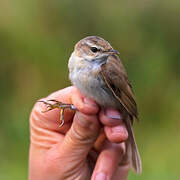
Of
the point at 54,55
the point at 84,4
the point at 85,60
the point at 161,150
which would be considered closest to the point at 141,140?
the point at 161,150

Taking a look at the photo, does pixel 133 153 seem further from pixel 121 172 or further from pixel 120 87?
pixel 120 87

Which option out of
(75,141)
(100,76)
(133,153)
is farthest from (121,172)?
(100,76)

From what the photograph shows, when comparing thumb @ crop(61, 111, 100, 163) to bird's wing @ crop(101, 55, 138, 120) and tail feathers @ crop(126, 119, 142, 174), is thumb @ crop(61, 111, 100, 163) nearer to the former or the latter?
bird's wing @ crop(101, 55, 138, 120)

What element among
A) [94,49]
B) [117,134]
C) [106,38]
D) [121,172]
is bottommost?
[121,172]

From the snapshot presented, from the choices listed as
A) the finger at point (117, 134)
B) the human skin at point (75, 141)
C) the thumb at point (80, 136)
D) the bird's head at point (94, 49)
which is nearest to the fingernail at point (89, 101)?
the human skin at point (75, 141)

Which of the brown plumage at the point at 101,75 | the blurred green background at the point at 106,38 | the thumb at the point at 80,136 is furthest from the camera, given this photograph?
the blurred green background at the point at 106,38

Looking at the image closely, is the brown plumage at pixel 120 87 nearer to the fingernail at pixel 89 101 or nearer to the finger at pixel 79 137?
the fingernail at pixel 89 101

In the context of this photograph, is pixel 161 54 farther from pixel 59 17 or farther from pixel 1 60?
pixel 1 60
